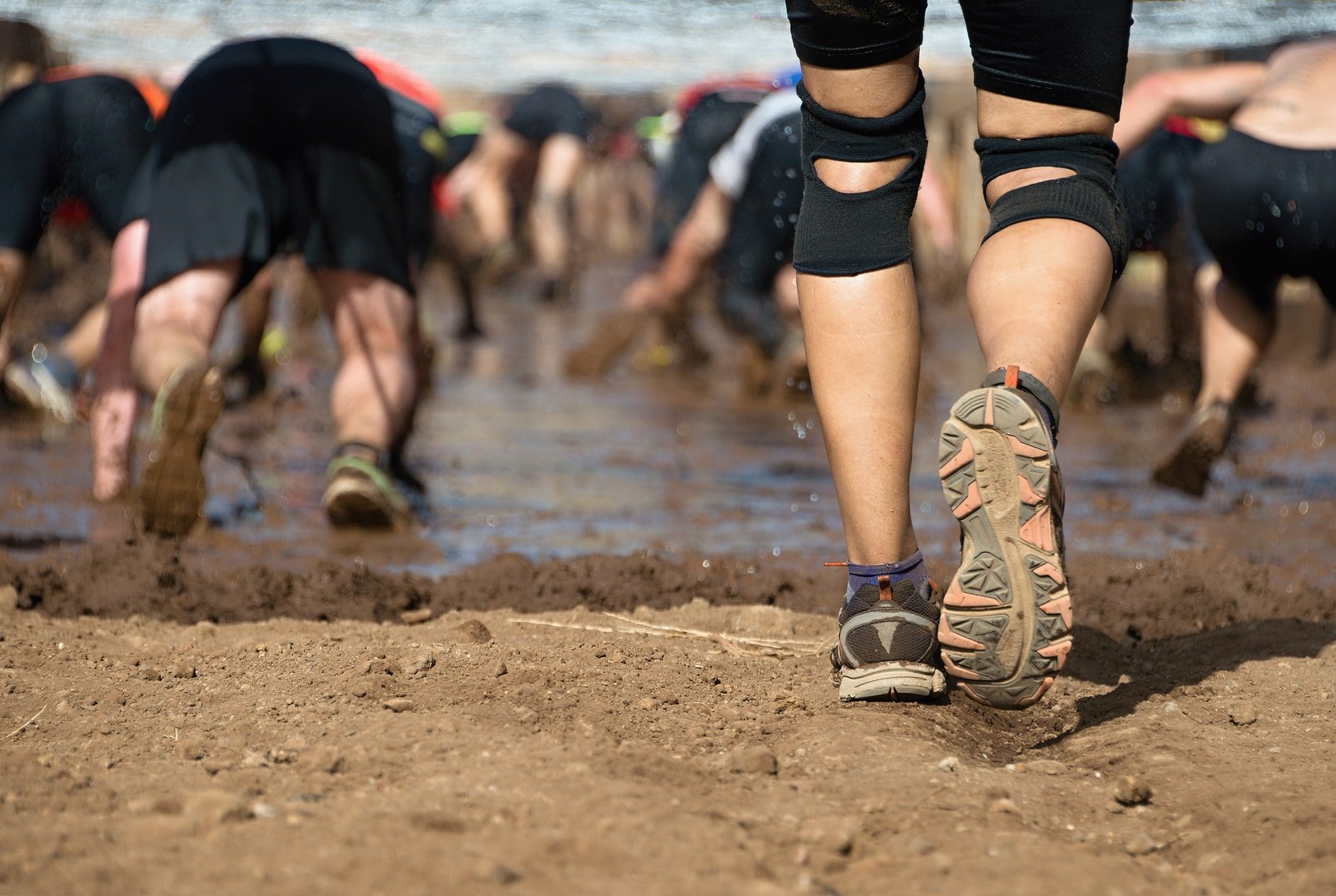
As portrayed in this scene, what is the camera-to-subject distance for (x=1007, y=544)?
5.26ft

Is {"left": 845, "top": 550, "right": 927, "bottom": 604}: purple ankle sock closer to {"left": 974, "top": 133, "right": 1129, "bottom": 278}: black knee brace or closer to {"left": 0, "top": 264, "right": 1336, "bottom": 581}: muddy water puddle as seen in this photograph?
{"left": 974, "top": 133, "right": 1129, "bottom": 278}: black knee brace

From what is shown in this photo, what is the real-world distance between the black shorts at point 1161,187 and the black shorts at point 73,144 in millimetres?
3959

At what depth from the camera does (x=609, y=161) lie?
62.2 feet

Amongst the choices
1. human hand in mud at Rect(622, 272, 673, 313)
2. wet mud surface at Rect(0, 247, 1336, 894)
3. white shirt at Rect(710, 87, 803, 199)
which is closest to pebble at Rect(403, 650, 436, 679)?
wet mud surface at Rect(0, 247, 1336, 894)

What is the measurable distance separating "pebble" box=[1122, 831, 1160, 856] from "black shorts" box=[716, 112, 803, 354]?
4.18m

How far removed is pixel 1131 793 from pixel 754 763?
0.40 m

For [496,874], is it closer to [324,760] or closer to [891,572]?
[324,760]

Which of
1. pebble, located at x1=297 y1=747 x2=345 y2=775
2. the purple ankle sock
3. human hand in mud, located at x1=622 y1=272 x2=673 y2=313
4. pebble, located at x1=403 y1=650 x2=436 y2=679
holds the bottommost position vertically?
human hand in mud, located at x1=622 y1=272 x2=673 y2=313

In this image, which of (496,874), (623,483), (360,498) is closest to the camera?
(496,874)

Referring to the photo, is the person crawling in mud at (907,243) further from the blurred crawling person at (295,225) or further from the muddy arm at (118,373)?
the muddy arm at (118,373)

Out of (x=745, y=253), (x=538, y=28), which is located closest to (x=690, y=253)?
(x=745, y=253)

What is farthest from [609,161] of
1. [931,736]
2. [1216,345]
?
[931,736]

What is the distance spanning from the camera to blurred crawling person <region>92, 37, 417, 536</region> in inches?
129

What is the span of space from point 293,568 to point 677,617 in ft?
3.10
